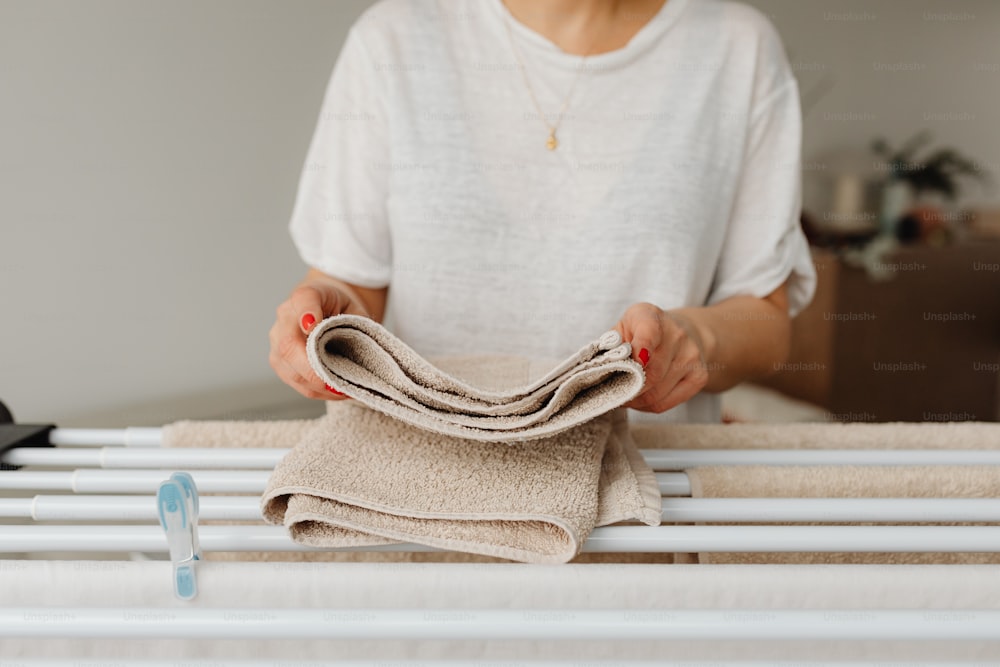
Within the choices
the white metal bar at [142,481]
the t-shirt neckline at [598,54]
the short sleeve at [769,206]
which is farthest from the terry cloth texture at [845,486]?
the t-shirt neckline at [598,54]

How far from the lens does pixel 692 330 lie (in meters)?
0.58

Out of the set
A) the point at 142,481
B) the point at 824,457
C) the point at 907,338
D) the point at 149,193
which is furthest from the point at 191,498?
the point at 907,338

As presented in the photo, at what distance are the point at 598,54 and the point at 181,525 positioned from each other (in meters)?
0.58

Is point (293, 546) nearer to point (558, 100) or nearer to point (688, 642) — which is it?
point (688, 642)

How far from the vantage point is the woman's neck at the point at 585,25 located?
Result: 77 centimetres

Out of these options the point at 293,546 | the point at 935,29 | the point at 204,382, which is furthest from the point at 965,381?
the point at 293,546

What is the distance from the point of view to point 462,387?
1.28 feet

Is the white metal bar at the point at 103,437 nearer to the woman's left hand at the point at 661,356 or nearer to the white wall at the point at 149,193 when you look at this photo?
the woman's left hand at the point at 661,356

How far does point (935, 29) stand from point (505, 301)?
99.2 inches

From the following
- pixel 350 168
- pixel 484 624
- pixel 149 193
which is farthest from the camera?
pixel 149 193

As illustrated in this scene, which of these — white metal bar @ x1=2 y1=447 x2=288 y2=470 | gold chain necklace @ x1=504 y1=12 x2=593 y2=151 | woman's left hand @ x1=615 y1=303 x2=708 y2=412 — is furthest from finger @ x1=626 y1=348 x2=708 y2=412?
gold chain necklace @ x1=504 y1=12 x2=593 y2=151

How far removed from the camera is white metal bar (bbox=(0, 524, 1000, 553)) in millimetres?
376

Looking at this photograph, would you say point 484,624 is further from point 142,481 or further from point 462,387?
point 142,481

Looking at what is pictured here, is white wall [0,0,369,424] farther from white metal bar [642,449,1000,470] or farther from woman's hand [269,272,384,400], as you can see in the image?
white metal bar [642,449,1000,470]
